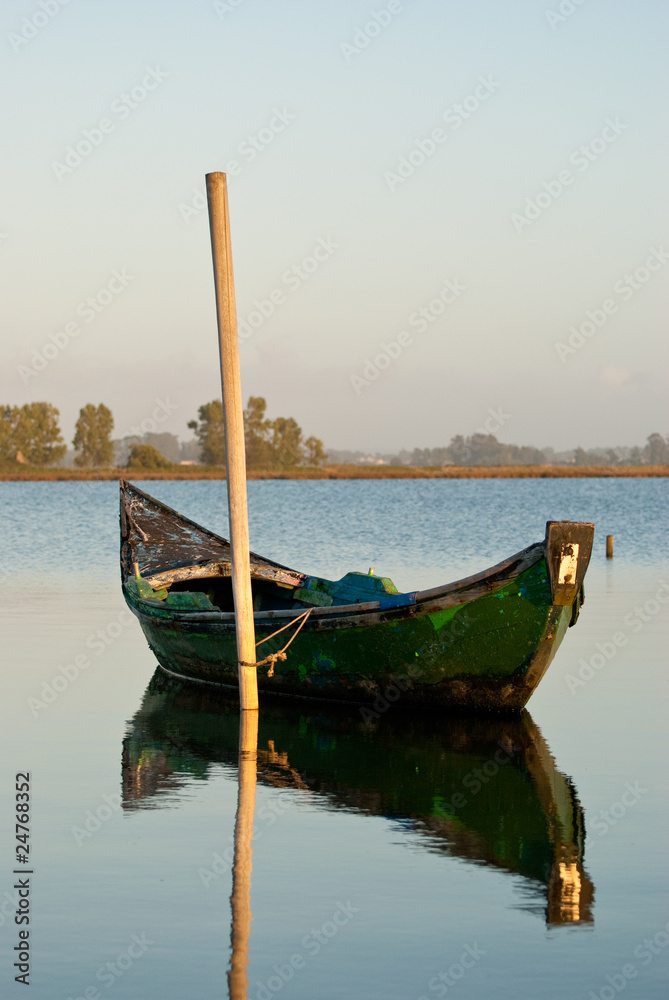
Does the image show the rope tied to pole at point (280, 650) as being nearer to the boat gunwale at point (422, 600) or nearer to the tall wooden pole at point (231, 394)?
the boat gunwale at point (422, 600)

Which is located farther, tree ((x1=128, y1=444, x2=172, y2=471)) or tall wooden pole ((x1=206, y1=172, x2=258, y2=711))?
tree ((x1=128, y1=444, x2=172, y2=471))

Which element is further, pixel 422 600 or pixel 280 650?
pixel 280 650

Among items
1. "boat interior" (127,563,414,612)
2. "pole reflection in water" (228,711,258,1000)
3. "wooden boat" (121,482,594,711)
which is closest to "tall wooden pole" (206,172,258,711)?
"wooden boat" (121,482,594,711)

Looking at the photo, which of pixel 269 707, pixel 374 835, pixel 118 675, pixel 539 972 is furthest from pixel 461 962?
pixel 118 675

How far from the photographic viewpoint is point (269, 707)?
1392cm

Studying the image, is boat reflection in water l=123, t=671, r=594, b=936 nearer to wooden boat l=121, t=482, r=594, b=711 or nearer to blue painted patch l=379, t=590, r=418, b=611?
wooden boat l=121, t=482, r=594, b=711

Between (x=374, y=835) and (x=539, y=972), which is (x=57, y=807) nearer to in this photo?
(x=374, y=835)

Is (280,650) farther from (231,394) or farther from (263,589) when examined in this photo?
(263,589)

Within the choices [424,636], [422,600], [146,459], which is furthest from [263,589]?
[146,459]

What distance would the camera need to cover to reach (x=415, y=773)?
10562 mm

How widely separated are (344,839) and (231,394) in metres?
5.70

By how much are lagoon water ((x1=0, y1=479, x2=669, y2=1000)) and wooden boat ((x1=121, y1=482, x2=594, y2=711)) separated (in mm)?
345

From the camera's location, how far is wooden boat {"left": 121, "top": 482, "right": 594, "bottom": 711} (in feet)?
39.7

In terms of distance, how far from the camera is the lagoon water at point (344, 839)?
638 centimetres
